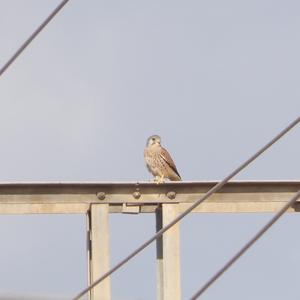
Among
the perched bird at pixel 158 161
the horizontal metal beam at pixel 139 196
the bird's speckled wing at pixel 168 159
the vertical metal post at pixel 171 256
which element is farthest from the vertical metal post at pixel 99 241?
the bird's speckled wing at pixel 168 159

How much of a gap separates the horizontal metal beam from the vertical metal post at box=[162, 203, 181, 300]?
178 millimetres

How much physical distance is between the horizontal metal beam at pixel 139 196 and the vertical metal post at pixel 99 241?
13 cm

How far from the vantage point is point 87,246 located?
79.5ft

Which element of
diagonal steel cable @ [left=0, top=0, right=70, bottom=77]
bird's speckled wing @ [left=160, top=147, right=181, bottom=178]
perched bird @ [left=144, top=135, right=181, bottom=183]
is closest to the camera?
diagonal steel cable @ [left=0, top=0, right=70, bottom=77]

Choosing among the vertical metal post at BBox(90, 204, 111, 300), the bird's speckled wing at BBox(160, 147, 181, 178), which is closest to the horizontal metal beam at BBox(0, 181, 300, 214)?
the vertical metal post at BBox(90, 204, 111, 300)

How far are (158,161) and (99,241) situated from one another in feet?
15.8

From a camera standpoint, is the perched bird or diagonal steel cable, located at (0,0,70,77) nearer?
diagonal steel cable, located at (0,0,70,77)

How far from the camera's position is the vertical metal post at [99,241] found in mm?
23438

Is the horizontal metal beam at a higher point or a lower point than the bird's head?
lower

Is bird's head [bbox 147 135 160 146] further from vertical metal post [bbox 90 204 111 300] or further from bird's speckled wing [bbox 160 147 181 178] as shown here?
vertical metal post [bbox 90 204 111 300]

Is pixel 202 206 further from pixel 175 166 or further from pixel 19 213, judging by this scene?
pixel 175 166

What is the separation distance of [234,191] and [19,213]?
274 cm

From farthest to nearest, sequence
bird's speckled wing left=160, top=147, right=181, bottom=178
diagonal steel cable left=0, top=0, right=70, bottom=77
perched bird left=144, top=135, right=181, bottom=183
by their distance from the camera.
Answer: bird's speckled wing left=160, top=147, right=181, bottom=178, perched bird left=144, top=135, right=181, bottom=183, diagonal steel cable left=0, top=0, right=70, bottom=77

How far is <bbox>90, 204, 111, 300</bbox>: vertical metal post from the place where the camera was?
23.4 meters
